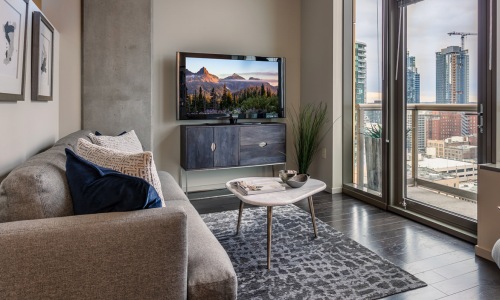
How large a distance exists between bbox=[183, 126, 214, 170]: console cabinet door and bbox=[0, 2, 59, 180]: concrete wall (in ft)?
4.53

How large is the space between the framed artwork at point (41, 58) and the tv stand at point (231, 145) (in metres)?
1.46

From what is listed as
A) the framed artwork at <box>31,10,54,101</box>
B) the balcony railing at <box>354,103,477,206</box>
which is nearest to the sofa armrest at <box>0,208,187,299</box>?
the framed artwork at <box>31,10,54,101</box>

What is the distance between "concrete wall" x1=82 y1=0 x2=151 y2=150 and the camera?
366 cm

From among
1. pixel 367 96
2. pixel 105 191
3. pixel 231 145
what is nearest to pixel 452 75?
pixel 367 96

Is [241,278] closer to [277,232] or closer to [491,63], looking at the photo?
[277,232]

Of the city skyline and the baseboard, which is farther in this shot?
the city skyline

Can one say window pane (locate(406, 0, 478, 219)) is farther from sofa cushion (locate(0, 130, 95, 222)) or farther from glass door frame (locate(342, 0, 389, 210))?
sofa cushion (locate(0, 130, 95, 222))

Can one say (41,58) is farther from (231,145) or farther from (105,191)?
(231,145)

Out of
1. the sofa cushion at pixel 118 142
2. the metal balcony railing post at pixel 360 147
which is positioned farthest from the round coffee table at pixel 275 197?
the metal balcony railing post at pixel 360 147

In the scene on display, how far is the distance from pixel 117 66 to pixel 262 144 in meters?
1.88

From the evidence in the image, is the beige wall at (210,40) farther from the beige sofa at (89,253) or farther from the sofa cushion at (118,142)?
the beige sofa at (89,253)

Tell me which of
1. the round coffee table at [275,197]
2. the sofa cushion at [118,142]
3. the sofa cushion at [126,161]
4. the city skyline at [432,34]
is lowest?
the round coffee table at [275,197]

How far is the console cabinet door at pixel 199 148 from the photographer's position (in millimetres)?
3924

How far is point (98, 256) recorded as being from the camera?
112cm
